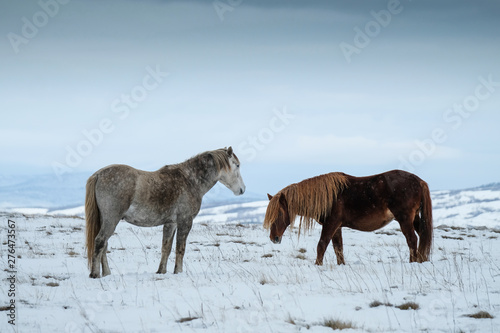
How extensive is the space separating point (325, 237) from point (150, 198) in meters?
3.65

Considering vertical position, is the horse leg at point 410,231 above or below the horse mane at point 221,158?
below

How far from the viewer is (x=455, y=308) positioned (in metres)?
5.45

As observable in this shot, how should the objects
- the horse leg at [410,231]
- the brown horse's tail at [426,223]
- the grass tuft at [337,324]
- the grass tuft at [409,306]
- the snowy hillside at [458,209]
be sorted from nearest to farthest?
1. the grass tuft at [337,324]
2. the grass tuft at [409,306]
3. the horse leg at [410,231]
4. the brown horse's tail at [426,223]
5. the snowy hillside at [458,209]

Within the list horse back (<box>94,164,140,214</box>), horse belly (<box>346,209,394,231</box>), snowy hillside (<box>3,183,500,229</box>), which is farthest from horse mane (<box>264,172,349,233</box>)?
snowy hillside (<box>3,183,500,229</box>)

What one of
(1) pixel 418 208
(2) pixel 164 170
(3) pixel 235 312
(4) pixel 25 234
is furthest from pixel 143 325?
(4) pixel 25 234

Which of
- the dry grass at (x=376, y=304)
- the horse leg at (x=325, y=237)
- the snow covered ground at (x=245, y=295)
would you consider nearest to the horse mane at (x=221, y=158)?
the snow covered ground at (x=245, y=295)

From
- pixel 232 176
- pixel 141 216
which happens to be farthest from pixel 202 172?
pixel 141 216

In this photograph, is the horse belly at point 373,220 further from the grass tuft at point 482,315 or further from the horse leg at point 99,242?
the horse leg at point 99,242

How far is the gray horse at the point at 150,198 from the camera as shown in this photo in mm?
7906

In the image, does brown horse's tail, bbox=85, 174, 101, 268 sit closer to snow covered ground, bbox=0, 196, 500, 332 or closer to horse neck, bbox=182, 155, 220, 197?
snow covered ground, bbox=0, 196, 500, 332

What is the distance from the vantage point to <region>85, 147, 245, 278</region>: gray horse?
7.91 meters

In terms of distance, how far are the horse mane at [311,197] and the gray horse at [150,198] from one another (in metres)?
1.44

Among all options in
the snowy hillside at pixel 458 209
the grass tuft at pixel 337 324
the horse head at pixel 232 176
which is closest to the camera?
the grass tuft at pixel 337 324

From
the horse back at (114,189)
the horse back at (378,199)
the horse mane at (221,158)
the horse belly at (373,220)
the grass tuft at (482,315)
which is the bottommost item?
the grass tuft at (482,315)
